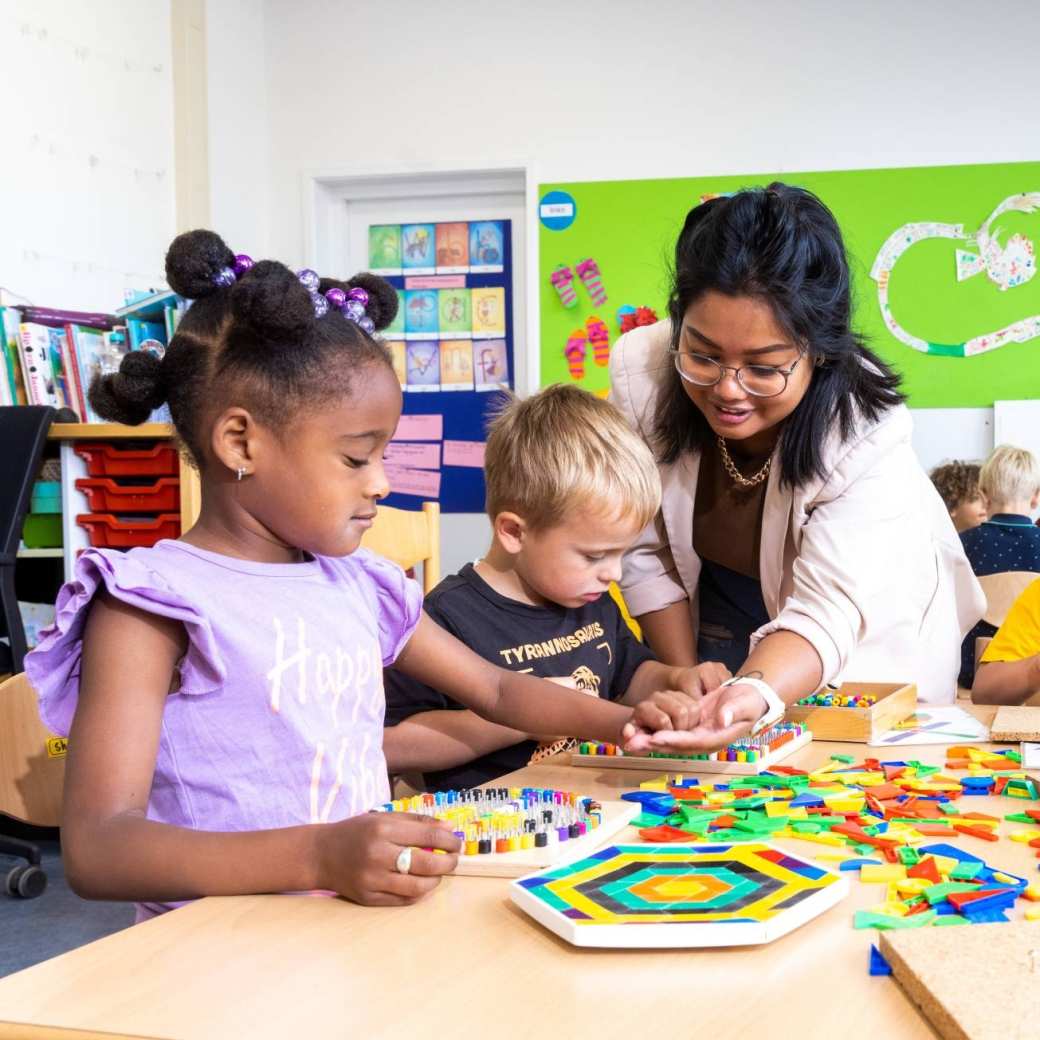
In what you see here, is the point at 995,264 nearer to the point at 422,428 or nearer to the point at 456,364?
the point at 456,364

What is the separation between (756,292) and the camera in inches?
58.3

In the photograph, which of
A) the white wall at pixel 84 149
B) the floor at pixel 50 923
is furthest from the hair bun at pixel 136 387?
the white wall at pixel 84 149

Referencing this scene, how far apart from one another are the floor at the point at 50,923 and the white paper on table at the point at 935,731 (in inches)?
63.2

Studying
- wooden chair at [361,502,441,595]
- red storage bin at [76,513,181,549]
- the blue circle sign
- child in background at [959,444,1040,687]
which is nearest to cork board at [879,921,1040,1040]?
wooden chair at [361,502,441,595]

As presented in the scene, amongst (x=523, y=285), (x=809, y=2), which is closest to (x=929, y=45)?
(x=809, y=2)

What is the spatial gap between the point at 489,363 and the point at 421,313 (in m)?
0.36

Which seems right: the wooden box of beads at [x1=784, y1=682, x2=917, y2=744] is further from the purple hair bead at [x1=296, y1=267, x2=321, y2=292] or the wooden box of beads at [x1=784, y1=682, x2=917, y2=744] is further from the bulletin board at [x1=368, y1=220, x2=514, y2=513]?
the bulletin board at [x1=368, y1=220, x2=514, y2=513]

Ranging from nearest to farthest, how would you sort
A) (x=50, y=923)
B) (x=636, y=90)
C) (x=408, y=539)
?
1. (x=50, y=923)
2. (x=408, y=539)
3. (x=636, y=90)

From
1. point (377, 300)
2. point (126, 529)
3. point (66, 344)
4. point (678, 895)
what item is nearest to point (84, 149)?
point (66, 344)

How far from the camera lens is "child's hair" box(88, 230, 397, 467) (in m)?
1.04

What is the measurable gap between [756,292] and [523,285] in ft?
12.8

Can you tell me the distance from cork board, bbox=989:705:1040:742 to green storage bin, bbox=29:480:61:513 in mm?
2478

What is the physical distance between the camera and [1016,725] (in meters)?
1.41

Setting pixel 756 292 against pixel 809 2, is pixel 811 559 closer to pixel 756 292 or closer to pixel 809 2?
pixel 756 292
